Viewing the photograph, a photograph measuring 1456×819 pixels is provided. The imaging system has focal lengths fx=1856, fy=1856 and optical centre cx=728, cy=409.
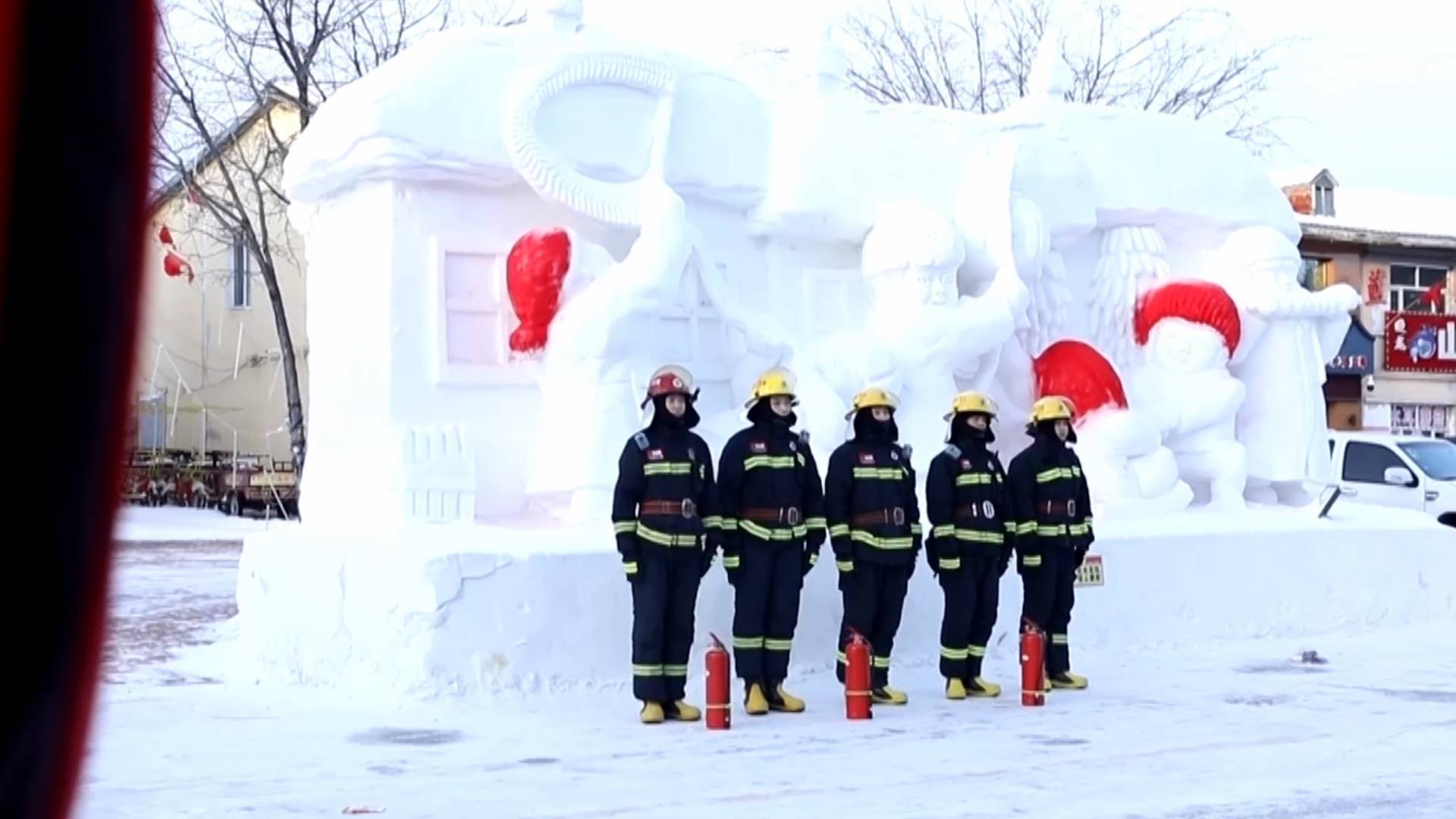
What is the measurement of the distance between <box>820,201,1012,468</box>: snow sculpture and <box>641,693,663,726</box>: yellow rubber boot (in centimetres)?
336

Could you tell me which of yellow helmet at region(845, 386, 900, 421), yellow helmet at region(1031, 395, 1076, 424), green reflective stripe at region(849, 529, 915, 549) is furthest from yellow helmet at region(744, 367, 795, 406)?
yellow helmet at region(1031, 395, 1076, 424)

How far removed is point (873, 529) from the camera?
10039mm

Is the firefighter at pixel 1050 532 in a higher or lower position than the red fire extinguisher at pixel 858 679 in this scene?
higher

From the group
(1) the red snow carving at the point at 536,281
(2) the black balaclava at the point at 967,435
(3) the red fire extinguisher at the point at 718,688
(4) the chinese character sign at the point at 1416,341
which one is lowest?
(3) the red fire extinguisher at the point at 718,688

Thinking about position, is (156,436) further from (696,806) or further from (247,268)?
(696,806)

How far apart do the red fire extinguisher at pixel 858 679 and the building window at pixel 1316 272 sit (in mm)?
32311

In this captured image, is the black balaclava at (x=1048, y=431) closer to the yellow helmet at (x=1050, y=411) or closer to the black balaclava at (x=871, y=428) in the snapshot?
the yellow helmet at (x=1050, y=411)

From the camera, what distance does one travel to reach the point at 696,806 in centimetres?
728

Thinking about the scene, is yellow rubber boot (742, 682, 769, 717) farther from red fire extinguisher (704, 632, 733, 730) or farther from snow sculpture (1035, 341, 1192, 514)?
snow sculpture (1035, 341, 1192, 514)

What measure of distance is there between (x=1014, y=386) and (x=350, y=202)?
16.3 ft

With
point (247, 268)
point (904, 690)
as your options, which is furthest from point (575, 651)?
point (247, 268)

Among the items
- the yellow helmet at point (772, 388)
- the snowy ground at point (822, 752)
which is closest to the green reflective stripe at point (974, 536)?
the snowy ground at point (822, 752)

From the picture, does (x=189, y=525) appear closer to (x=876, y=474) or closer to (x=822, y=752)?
(x=876, y=474)

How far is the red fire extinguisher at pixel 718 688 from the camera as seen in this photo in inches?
360
